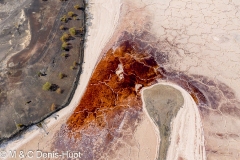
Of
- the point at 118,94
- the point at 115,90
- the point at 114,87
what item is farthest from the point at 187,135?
the point at 114,87

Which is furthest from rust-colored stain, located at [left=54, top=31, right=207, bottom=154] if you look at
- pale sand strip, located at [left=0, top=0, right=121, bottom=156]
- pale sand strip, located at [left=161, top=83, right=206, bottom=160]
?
pale sand strip, located at [left=161, top=83, right=206, bottom=160]

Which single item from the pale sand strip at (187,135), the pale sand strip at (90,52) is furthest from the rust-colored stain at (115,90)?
the pale sand strip at (187,135)

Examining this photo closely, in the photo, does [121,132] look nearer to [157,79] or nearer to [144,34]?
[157,79]

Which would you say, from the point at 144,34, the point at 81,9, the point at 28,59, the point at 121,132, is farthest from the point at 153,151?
the point at 81,9

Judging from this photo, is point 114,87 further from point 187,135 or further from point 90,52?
point 187,135

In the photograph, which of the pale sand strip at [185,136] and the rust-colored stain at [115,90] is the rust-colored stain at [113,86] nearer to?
the rust-colored stain at [115,90]

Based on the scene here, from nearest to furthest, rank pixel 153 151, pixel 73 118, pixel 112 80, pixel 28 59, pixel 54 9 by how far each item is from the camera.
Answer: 1. pixel 153 151
2. pixel 73 118
3. pixel 112 80
4. pixel 28 59
5. pixel 54 9
